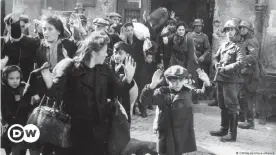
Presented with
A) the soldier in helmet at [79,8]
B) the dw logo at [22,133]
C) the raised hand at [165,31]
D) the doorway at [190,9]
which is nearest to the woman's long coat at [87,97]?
the dw logo at [22,133]

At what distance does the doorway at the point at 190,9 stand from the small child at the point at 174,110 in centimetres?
490

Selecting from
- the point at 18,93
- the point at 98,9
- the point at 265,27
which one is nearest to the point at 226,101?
the point at 265,27

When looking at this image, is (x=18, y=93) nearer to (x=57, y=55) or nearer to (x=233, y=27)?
(x=57, y=55)

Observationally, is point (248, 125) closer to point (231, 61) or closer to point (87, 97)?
point (231, 61)

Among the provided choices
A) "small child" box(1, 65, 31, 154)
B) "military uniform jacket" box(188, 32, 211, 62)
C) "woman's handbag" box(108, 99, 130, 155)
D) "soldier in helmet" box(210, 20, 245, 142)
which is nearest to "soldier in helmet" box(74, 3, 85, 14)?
"military uniform jacket" box(188, 32, 211, 62)

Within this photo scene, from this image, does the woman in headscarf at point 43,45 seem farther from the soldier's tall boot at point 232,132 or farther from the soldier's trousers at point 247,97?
the soldier's trousers at point 247,97

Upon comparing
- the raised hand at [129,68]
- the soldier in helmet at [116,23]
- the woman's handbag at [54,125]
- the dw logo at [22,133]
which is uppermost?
the soldier in helmet at [116,23]

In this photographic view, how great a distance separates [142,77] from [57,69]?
109 inches

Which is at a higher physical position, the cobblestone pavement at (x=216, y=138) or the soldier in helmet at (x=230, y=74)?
the soldier in helmet at (x=230, y=74)

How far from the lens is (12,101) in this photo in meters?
3.07

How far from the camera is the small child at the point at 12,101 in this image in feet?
9.96

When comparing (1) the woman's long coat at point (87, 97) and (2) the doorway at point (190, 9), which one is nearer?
(1) the woman's long coat at point (87, 97)

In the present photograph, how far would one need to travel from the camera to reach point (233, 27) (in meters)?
4.12

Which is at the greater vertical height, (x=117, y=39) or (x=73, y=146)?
Answer: (x=117, y=39)
